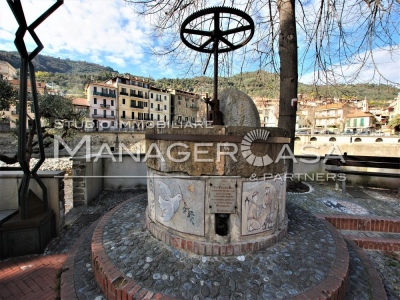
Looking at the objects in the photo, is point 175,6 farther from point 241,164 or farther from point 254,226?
point 254,226

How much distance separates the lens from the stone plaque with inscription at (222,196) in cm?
265

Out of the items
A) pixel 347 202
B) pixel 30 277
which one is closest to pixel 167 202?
pixel 30 277

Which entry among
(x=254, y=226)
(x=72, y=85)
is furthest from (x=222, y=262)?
(x=72, y=85)

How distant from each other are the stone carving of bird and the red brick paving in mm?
1588

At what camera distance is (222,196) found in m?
2.65

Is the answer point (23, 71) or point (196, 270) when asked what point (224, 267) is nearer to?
point (196, 270)

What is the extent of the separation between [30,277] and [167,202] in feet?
6.96

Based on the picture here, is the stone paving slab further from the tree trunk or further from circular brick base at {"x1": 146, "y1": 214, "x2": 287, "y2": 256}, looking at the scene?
circular brick base at {"x1": 146, "y1": 214, "x2": 287, "y2": 256}

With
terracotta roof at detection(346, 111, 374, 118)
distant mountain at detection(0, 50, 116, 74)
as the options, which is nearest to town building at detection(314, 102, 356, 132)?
terracotta roof at detection(346, 111, 374, 118)

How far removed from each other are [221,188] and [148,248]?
1337 millimetres

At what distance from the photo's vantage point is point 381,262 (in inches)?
130

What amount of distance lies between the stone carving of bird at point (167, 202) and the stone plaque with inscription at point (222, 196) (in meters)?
0.47

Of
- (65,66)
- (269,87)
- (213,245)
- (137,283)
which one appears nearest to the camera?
(137,283)

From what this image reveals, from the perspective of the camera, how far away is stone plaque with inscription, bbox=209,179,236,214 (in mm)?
2650
